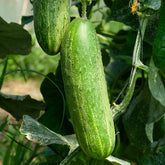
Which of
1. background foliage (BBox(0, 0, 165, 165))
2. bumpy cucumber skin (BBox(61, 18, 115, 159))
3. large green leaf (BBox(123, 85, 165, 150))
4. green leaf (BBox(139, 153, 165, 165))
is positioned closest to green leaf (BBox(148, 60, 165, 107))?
background foliage (BBox(0, 0, 165, 165))

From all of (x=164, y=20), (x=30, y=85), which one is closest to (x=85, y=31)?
(x=164, y=20)

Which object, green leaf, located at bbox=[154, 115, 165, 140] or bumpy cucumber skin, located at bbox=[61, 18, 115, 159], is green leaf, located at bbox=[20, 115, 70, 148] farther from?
green leaf, located at bbox=[154, 115, 165, 140]

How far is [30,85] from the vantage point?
10.6 ft

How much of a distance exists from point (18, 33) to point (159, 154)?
30.2 inches

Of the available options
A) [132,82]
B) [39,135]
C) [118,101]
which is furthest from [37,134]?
[118,101]

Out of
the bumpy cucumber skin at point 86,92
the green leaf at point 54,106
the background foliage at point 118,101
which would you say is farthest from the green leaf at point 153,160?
the bumpy cucumber skin at point 86,92

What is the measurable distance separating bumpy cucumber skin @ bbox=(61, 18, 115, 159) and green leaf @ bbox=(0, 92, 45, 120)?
476 millimetres

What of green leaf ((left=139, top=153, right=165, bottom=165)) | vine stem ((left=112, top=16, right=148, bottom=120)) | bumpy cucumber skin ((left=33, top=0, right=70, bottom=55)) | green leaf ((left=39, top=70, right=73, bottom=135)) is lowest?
green leaf ((left=139, top=153, right=165, bottom=165))

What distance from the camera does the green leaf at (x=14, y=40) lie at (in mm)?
1105

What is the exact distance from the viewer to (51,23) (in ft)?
2.53

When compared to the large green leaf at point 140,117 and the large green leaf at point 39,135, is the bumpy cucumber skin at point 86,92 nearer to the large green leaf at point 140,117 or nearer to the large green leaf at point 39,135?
the large green leaf at point 39,135

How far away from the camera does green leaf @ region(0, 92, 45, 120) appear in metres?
1.18

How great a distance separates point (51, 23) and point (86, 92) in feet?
0.64

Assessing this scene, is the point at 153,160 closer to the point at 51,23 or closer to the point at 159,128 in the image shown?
the point at 159,128
